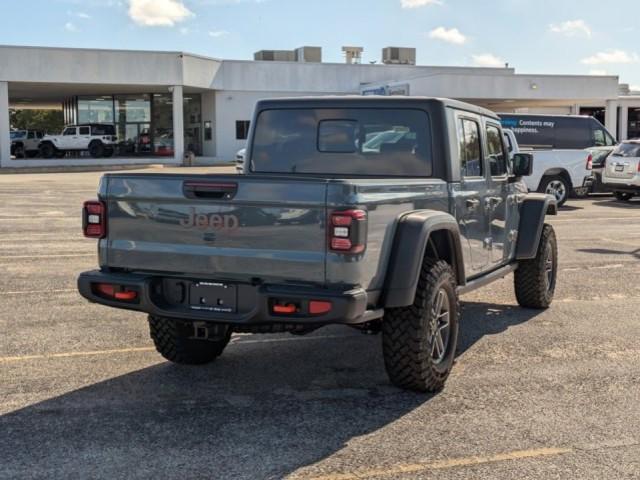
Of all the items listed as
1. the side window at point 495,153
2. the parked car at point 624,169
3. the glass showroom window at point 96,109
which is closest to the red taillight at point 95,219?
the side window at point 495,153

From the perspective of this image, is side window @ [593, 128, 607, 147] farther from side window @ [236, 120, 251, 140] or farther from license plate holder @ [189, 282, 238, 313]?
side window @ [236, 120, 251, 140]

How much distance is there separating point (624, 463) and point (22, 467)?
3165mm

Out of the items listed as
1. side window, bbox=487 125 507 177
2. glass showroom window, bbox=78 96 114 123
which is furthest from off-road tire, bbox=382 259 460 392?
glass showroom window, bbox=78 96 114 123

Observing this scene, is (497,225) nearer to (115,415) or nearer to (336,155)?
(336,155)

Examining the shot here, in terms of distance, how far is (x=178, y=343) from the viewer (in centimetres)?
584

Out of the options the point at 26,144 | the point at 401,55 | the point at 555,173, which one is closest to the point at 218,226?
the point at 555,173

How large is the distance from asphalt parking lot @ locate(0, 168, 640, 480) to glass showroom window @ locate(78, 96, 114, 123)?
1755 inches

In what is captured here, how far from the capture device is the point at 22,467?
4059 millimetres

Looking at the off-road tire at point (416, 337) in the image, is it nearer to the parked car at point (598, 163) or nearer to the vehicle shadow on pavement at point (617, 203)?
the vehicle shadow on pavement at point (617, 203)

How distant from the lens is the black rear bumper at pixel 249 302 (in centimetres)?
447

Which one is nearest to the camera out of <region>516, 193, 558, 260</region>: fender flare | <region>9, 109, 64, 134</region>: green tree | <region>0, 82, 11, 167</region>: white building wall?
<region>516, 193, 558, 260</region>: fender flare

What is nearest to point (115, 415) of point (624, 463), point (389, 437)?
point (389, 437)

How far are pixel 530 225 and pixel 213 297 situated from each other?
3.85 m

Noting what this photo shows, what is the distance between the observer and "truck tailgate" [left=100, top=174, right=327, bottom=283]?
4.56 meters
